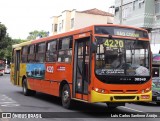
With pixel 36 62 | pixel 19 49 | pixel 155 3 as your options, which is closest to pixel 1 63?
pixel 155 3

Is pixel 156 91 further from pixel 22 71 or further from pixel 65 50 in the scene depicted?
pixel 22 71

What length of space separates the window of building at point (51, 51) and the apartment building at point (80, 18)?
147 ft

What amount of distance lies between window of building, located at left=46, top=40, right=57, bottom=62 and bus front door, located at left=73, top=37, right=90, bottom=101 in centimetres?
230

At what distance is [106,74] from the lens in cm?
1277

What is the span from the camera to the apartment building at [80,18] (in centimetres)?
6285

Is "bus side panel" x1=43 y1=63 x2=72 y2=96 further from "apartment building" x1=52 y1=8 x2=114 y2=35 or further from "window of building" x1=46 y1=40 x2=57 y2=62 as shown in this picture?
"apartment building" x1=52 y1=8 x2=114 y2=35

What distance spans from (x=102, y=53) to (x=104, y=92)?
1293 millimetres

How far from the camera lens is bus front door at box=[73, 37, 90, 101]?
526 inches

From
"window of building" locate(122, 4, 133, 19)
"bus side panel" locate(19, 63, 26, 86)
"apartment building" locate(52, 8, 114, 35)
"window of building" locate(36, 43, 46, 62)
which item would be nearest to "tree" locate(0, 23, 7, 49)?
"apartment building" locate(52, 8, 114, 35)

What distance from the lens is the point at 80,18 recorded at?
207 ft

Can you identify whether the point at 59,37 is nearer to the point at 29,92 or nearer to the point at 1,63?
the point at 29,92

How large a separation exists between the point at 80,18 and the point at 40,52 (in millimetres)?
45118

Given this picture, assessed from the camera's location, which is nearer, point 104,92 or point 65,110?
point 104,92

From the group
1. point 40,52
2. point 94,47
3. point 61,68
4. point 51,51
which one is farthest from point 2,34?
point 94,47
